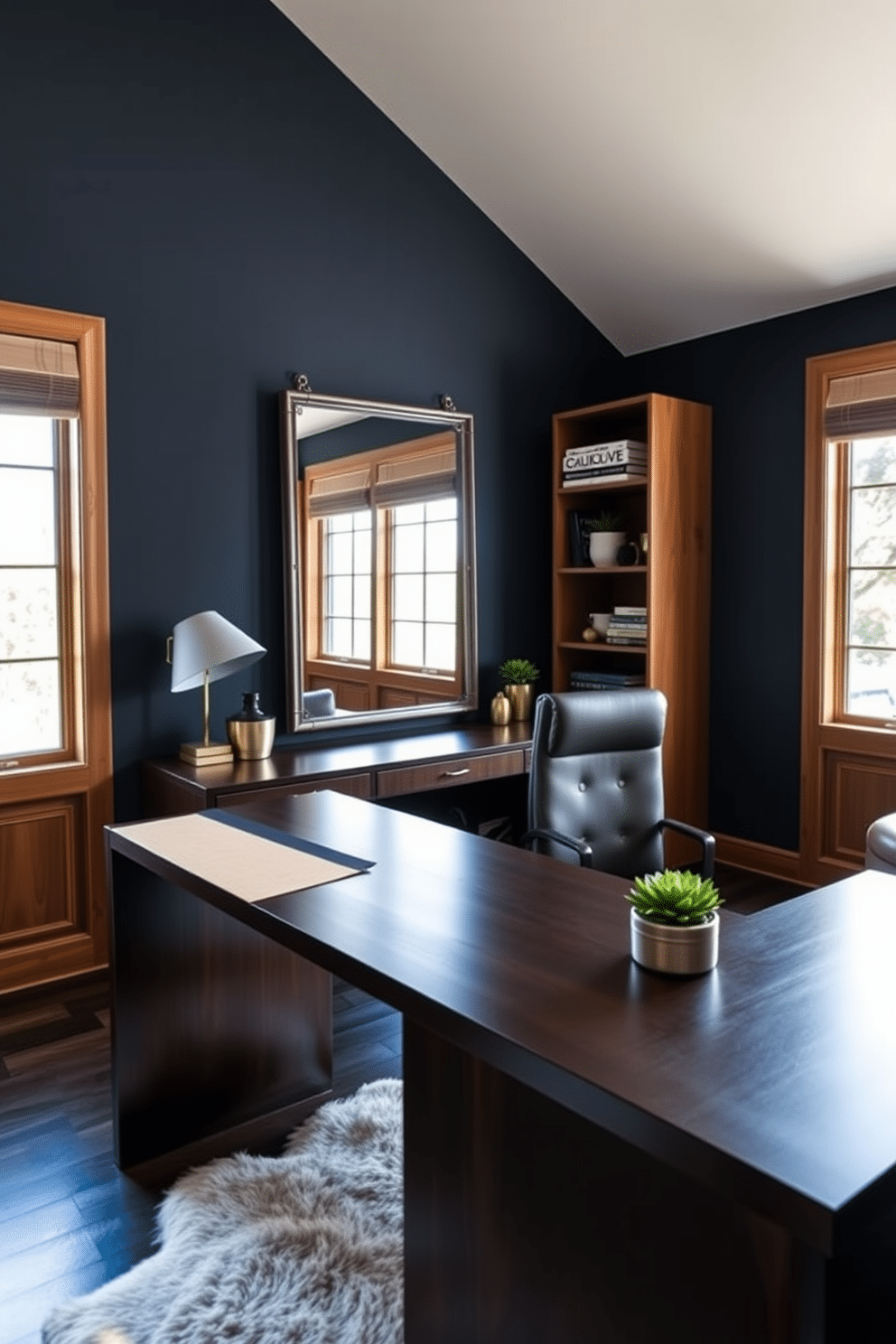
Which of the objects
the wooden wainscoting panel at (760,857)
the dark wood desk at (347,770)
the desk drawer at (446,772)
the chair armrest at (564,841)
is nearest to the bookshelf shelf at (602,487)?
the dark wood desk at (347,770)

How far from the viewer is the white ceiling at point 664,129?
2971mm

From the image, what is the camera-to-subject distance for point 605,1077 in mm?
1058

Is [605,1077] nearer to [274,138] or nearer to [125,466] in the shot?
[125,466]

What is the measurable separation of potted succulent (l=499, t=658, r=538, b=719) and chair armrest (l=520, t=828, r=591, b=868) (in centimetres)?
144

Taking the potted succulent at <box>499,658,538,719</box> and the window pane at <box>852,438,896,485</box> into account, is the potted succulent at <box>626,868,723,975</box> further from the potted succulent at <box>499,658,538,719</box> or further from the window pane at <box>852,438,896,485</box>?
the window pane at <box>852,438,896,485</box>

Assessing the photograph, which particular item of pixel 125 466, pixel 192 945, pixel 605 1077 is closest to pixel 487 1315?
pixel 605 1077

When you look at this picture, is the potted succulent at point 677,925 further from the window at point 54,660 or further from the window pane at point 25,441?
the window pane at point 25,441

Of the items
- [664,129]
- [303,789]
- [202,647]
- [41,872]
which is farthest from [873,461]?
[41,872]

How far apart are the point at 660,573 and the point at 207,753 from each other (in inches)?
81.0

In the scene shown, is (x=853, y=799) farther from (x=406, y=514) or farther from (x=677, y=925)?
(x=677, y=925)

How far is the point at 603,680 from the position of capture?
14.2 feet

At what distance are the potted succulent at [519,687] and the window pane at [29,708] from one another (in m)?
1.85

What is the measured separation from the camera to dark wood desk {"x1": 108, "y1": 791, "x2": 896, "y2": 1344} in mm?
935

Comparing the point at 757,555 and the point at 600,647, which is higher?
the point at 757,555
